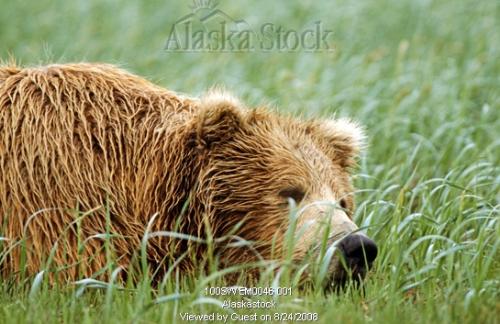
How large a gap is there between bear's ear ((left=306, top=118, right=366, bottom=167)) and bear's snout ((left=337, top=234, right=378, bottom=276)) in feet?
3.28

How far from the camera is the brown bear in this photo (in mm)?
5008

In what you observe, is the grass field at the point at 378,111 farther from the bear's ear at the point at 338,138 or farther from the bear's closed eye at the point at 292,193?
the bear's closed eye at the point at 292,193

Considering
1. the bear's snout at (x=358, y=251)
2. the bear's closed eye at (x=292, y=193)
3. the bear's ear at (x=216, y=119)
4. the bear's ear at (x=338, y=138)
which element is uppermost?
the bear's ear at (x=216, y=119)

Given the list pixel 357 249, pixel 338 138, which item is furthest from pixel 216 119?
pixel 357 249

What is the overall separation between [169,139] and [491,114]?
3.59 m

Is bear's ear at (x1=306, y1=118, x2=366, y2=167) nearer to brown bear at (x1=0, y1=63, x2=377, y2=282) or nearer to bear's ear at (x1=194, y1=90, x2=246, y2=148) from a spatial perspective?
brown bear at (x1=0, y1=63, x2=377, y2=282)

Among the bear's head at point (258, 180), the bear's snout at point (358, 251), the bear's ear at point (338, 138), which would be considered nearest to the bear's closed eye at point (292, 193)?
the bear's head at point (258, 180)

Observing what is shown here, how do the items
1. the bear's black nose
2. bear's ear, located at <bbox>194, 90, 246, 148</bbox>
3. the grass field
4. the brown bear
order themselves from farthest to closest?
bear's ear, located at <bbox>194, 90, 246, 148</bbox>, the brown bear, the bear's black nose, the grass field

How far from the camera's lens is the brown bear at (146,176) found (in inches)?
197

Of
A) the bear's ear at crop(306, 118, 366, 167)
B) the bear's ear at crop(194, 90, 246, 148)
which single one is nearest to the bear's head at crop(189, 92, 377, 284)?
the bear's ear at crop(194, 90, 246, 148)

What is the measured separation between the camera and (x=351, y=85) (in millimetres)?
8758

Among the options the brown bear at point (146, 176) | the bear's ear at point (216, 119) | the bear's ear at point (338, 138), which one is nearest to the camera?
the brown bear at point (146, 176)

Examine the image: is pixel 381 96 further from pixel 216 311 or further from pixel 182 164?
pixel 216 311

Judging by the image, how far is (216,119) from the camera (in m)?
5.32
